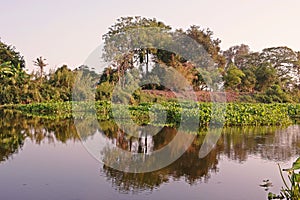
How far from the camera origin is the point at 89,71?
22.4 metres

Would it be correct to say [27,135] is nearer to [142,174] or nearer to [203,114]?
[142,174]

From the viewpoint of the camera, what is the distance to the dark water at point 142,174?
525 centimetres

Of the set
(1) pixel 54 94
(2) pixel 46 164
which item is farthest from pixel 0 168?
(1) pixel 54 94

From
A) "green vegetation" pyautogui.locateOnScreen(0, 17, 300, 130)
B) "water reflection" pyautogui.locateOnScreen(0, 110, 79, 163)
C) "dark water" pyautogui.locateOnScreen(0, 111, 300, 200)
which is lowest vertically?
"dark water" pyautogui.locateOnScreen(0, 111, 300, 200)

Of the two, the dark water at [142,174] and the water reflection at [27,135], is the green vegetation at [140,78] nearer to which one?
the water reflection at [27,135]

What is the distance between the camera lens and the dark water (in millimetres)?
5254

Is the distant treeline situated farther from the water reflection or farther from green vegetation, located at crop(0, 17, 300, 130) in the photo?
the water reflection

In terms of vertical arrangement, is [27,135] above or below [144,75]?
below

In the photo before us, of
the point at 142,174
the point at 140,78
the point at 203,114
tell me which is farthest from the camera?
the point at 140,78

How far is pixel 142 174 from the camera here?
6.32 metres

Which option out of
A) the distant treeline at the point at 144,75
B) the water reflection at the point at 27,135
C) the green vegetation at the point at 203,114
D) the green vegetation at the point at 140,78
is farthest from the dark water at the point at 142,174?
the distant treeline at the point at 144,75

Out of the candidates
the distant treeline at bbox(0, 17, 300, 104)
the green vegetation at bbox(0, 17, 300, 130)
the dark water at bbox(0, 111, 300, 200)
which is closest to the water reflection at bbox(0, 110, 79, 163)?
the dark water at bbox(0, 111, 300, 200)

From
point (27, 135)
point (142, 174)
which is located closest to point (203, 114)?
point (27, 135)

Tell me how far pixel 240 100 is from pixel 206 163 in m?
15.6
